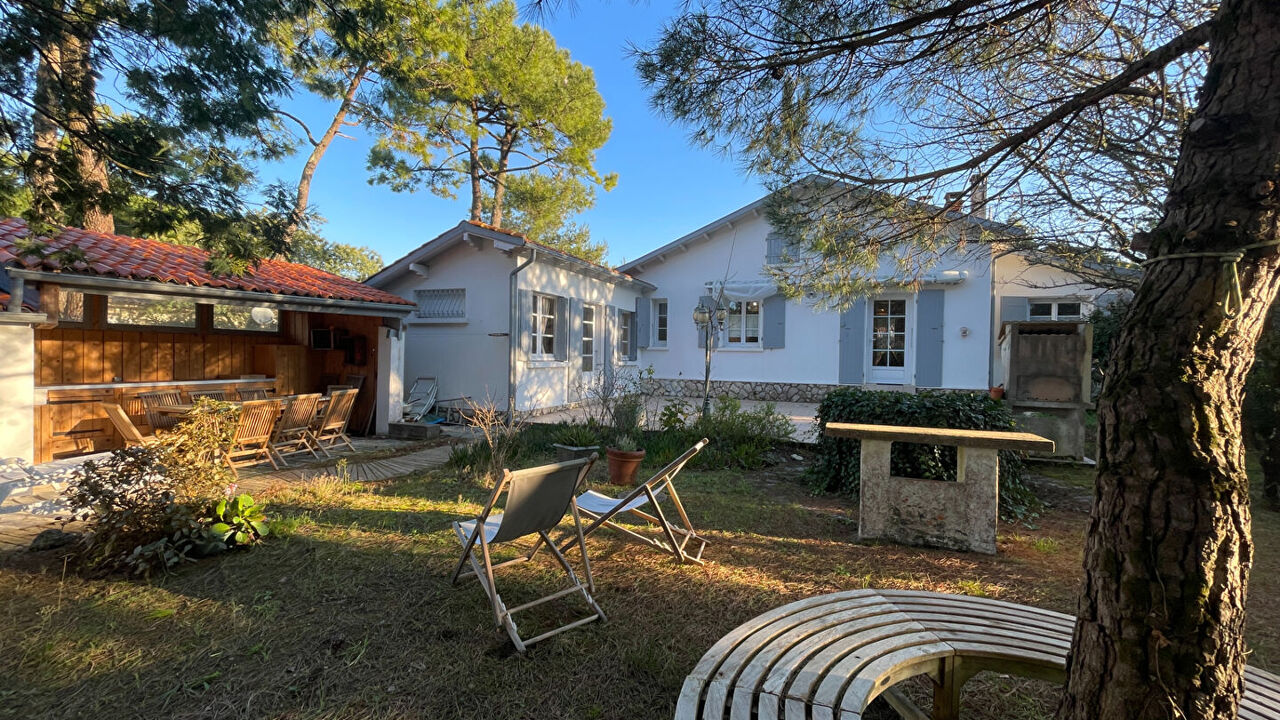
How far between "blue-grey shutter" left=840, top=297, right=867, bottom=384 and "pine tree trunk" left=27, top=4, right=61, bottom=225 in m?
12.2

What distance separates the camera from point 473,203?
18094 mm

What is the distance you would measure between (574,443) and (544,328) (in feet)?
13.0

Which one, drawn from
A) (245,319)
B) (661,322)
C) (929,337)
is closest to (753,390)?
(661,322)

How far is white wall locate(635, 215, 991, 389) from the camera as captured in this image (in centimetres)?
1189

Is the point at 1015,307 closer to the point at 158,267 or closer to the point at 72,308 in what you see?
the point at 158,267

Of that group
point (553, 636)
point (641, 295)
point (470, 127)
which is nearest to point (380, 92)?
point (553, 636)

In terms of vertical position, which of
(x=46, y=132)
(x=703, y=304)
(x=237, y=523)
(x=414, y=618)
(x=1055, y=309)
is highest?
(x=46, y=132)

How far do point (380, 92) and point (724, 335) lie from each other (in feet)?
34.2

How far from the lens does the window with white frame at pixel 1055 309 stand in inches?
475

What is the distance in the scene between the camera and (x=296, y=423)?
6660 millimetres

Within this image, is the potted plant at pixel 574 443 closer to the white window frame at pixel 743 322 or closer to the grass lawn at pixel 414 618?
the grass lawn at pixel 414 618

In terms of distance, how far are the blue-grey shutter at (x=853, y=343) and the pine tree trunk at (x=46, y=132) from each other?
12.2 meters

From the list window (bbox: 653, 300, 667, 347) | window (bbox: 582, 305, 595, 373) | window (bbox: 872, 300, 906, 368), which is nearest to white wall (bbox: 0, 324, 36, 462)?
window (bbox: 582, 305, 595, 373)

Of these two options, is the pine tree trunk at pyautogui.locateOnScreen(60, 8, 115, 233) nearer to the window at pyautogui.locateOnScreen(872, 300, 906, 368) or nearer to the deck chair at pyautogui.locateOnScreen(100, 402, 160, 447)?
the deck chair at pyautogui.locateOnScreen(100, 402, 160, 447)
